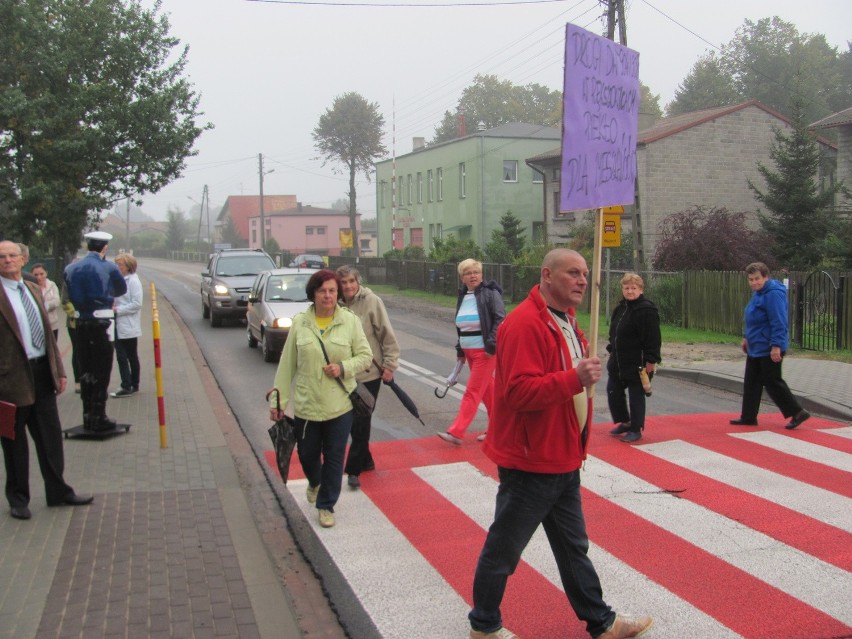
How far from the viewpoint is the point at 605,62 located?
4.48m

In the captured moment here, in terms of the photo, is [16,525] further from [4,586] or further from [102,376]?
[102,376]

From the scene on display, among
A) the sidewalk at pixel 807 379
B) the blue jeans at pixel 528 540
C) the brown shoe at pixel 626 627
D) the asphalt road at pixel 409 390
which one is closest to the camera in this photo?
the blue jeans at pixel 528 540

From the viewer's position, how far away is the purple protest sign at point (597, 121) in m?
4.32

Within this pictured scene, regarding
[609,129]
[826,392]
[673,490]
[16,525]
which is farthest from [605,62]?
[826,392]

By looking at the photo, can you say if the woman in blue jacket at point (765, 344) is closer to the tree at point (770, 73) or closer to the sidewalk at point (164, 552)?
the sidewalk at point (164, 552)

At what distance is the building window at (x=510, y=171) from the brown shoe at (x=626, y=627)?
151ft

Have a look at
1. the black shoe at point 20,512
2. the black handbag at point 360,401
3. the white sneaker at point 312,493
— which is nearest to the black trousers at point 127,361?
the black shoe at point 20,512

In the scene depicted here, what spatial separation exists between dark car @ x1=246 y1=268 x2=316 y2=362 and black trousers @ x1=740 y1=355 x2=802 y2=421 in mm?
7401

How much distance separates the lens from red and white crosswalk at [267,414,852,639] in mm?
4449

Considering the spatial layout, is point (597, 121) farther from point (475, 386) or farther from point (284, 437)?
point (475, 386)

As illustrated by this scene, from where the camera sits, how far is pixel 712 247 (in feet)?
78.8

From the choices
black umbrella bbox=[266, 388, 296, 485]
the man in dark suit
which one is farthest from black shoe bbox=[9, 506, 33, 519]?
black umbrella bbox=[266, 388, 296, 485]

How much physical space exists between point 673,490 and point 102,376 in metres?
5.33

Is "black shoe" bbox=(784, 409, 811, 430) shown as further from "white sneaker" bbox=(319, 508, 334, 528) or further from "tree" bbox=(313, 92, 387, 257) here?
"tree" bbox=(313, 92, 387, 257)
